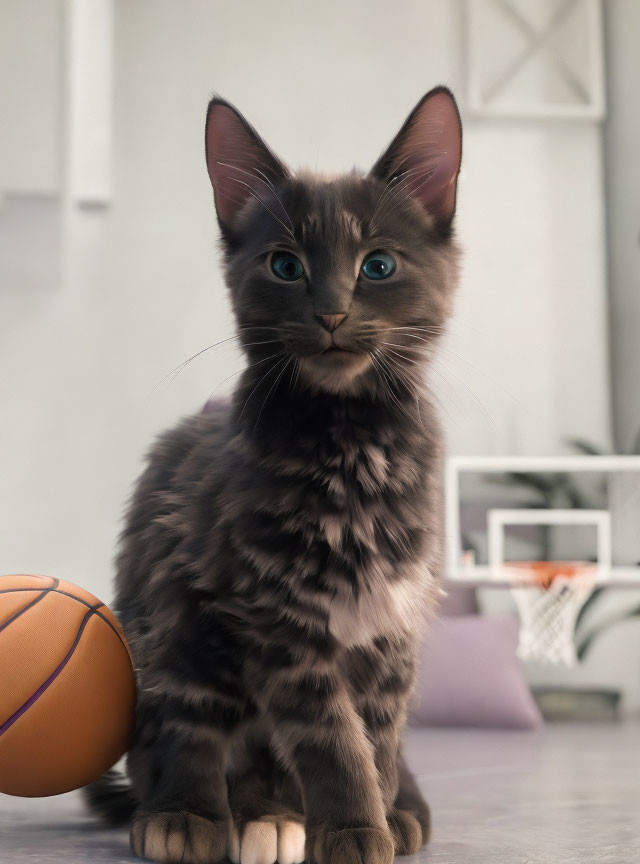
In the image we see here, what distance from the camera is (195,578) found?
3.72 feet

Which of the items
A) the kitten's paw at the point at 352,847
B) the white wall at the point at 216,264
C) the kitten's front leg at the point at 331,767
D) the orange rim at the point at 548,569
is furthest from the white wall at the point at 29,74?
the kitten's paw at the point at 352,847

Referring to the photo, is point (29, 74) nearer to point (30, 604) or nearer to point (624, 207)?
point (624, 207)

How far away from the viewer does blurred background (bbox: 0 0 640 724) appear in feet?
14.2

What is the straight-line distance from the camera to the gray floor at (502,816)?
1.13m

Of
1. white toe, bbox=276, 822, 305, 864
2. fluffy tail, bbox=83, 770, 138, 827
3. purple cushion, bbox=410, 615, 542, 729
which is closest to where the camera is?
white toe, bbox=276, 822, 305, 864

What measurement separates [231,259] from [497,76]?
3.83 metres

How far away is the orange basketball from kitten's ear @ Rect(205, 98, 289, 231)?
572mm

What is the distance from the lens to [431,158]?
1.27 metres

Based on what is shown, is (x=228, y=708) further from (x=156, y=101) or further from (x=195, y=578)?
(x=156, y=101)

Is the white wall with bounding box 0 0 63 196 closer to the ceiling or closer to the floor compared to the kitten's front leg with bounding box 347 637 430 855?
closer to the ceiling

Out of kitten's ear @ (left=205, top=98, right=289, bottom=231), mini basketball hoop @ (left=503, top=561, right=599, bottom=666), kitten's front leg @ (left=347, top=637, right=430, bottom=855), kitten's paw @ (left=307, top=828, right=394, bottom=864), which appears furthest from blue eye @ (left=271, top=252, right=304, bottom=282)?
mini basketball hoop @ (left=503, top=561, right=599, bottom=666)

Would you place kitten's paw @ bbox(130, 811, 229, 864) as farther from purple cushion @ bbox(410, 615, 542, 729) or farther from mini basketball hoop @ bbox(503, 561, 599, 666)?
mini basketball hoop @ bbox(503, 561, 599, 666)

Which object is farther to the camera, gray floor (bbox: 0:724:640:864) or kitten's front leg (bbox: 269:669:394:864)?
gray floor (bbox: 0:724:640:864)

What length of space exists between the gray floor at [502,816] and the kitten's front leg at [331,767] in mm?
162
